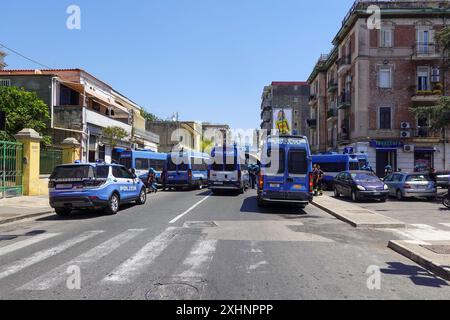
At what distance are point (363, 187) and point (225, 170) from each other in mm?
7608

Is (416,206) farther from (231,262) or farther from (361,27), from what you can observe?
(361,27)

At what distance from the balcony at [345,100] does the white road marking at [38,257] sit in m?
36.1

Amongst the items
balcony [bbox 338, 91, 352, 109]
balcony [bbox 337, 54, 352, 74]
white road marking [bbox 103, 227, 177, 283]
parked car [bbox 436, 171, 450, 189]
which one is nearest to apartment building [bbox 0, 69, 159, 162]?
balcony [bbox 338, 91, 352, 109]

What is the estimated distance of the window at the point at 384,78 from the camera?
131 ft

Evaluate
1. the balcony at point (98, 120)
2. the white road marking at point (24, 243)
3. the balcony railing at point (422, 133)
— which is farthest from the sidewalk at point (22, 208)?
the balcony railing at point (422, 133)

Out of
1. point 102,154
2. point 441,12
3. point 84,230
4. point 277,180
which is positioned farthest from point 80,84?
point 441,12

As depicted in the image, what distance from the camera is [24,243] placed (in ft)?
31.1

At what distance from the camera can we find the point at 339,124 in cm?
4638

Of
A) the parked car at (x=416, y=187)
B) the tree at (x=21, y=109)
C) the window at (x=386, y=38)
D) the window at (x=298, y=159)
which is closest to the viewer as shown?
the window at (x=298, y=159)

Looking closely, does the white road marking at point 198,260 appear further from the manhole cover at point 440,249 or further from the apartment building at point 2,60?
the apartment building at point 2,60

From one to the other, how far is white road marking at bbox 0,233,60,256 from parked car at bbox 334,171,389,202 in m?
14.2

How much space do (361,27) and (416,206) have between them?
2528 cm

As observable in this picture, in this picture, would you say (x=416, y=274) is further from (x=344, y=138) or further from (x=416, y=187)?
(x=344, y=138)

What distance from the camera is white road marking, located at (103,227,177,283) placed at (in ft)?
21.0
